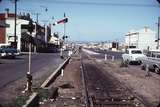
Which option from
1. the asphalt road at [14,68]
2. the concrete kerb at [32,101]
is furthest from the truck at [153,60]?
the concrete kerb at [32,101]

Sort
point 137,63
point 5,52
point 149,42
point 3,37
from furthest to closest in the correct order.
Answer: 1. point 149,42
2. point 3,37
3. point 5,52
4. point 137,63

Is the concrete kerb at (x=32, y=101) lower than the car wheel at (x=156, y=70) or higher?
higher

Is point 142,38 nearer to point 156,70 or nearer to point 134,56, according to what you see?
point 134,56

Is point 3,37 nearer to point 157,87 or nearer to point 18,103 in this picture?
point 157,87

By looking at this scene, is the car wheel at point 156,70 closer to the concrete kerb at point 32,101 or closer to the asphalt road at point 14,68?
the asphalt road at point 14,68

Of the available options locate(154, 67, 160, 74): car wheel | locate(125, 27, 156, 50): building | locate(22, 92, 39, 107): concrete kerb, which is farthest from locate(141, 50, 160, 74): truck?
locate(125, 27, 156, 50): building

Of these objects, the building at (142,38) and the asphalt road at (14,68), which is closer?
the asphalt road at (14,68)

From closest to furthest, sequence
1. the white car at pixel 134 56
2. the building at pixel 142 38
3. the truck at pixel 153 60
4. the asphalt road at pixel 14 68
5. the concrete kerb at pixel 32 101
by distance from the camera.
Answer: the concrete kerb at pixel 32 101 → the asphalt road at pixel 14 68 → the truck at pixel 153 60 → the white car at pixel 134 56 → the building at pixel 142 38

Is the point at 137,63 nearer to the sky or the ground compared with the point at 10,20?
nearer to the ground

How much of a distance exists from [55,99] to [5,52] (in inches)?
1409

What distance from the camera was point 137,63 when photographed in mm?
44219

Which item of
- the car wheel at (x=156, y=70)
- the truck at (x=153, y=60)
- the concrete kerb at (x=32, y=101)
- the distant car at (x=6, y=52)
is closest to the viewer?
the concrete kerb at (x=32, y=101)

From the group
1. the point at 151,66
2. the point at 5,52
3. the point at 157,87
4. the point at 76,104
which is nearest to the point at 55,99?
the point at 76,104

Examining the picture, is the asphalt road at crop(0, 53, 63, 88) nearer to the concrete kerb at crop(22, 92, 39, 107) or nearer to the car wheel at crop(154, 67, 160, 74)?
the concrete kerb at crop(22, 92, 39, 107)
